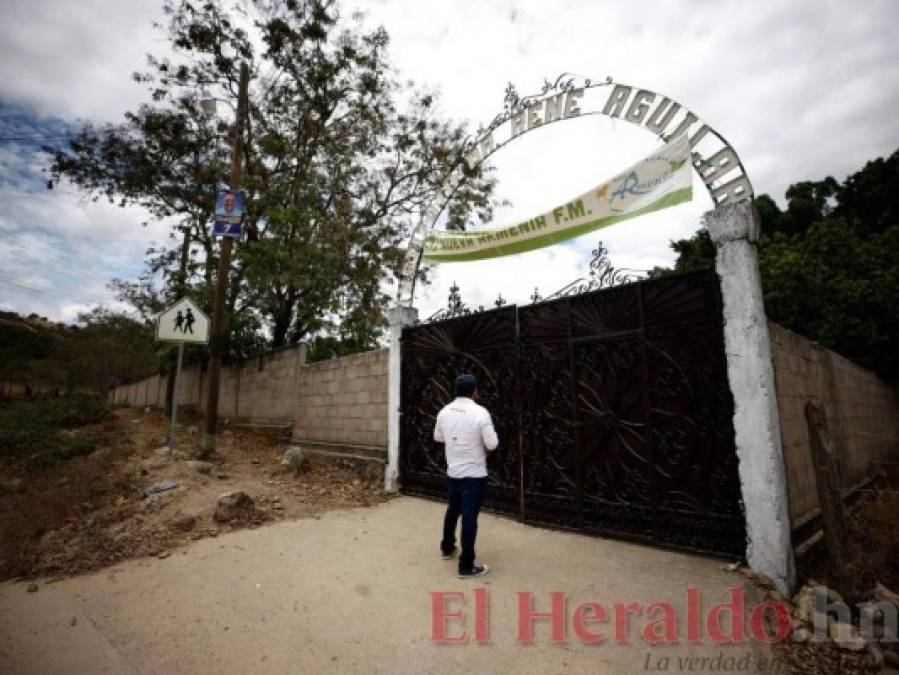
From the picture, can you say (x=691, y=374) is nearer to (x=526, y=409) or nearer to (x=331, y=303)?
(x=526, y=409)

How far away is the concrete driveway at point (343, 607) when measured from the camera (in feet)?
8.71

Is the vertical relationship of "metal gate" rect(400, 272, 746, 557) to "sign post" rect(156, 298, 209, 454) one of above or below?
below

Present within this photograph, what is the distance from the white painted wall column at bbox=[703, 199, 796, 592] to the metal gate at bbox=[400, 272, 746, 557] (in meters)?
0.14

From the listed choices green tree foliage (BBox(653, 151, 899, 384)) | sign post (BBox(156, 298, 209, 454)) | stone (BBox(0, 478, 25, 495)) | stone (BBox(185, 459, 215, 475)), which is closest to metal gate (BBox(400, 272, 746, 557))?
stone (BBox(185, 459, 215, 475))

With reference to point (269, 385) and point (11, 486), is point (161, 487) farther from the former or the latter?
point (269, 385)

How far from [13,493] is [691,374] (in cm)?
930

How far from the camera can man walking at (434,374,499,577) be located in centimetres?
372

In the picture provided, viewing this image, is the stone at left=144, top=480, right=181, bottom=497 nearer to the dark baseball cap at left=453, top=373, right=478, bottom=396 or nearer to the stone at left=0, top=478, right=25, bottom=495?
the stone at left=0, top=478, right=25, bottom=495

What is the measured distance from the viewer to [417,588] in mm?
3551

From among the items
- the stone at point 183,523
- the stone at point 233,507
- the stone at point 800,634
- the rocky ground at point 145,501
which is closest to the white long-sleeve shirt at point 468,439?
the stone at point 800,634

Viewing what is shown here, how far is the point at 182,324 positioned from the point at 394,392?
14.3 ft

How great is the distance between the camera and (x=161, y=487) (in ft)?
20.4

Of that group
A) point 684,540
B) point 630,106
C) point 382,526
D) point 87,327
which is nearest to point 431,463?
point 382,526

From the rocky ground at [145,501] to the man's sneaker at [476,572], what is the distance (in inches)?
111
